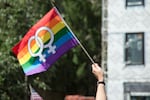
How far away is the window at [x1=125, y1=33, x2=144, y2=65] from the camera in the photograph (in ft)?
68.6

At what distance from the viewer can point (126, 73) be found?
21.2 metres

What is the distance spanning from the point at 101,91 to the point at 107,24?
1786cm

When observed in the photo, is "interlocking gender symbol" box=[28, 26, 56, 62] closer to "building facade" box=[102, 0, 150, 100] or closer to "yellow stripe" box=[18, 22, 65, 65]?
"yellow stripe" box=[18, 22, 65, 65]

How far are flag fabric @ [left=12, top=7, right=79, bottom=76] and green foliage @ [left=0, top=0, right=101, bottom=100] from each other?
9142 mm

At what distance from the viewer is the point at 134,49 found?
Result: 68.7 feet

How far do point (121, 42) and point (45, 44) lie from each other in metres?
10.9

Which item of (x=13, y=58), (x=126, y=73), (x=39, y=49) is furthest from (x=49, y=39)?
(x=126, y=73)

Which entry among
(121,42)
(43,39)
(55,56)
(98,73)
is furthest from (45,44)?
(121,42)

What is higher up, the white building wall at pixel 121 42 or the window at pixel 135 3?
the window at pixel 135 3

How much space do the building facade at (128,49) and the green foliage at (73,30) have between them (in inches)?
110

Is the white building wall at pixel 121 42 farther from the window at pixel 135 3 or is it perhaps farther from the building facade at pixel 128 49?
the window at pixel 135 3

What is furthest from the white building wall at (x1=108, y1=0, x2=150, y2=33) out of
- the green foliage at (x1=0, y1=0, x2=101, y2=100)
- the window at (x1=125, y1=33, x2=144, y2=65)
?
the green foliage at (x1=0, y1=0, x2=101, y2=100)

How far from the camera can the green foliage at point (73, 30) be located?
20.2m

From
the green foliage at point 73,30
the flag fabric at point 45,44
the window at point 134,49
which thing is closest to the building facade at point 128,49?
Result: the window at point 134,49
